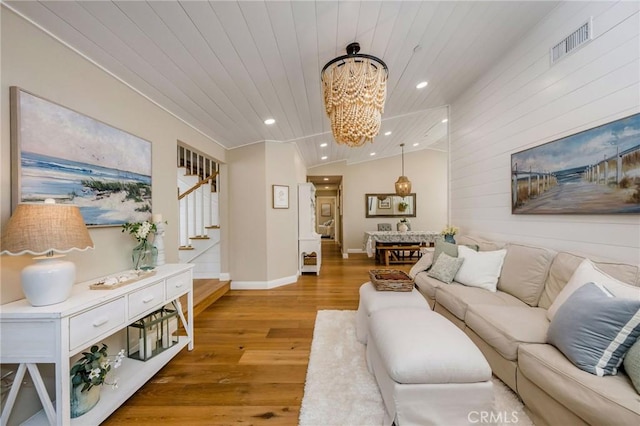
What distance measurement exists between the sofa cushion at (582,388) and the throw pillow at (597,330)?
2.1 inches

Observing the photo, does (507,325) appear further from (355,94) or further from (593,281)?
(355,94)

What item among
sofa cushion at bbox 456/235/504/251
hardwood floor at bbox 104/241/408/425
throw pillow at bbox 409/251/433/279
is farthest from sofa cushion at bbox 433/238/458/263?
hardwood floor at bbox 104/241/408/425

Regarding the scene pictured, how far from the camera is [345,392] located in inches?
68.7

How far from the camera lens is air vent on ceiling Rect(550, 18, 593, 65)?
Answer: 186 centimetres

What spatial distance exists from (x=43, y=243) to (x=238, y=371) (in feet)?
5.25

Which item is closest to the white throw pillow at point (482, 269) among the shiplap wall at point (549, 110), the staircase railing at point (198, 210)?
the shiplap wall at point (549, 110)

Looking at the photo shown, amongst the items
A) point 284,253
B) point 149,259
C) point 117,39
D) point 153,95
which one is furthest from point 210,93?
point 284,253

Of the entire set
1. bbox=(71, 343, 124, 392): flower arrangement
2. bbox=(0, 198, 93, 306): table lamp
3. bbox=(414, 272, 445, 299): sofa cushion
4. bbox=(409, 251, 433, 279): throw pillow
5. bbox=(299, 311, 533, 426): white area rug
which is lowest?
bbox=(299, 311, 533, 426): white area rug

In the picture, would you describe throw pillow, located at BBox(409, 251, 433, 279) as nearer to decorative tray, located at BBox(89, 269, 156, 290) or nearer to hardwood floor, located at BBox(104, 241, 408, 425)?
hardwood floor, located at BBox(104, 241, 408, 425)

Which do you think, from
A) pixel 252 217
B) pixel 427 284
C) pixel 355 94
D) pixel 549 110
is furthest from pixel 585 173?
pixel 252 217

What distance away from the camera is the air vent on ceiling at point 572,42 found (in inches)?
73.3

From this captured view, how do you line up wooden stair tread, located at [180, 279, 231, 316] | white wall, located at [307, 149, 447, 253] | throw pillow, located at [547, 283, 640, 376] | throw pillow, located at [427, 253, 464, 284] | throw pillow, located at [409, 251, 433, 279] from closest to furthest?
throw pillow, located at [547, 283, 640, 376] < throw pillow, located at [427, 253, 464, 284] < wooden stair tread, located at [180, 279, 231, 316] < throw pillow, located at [409, 251, 433, 279] < white wall, located at [307, 149, 447, 253]

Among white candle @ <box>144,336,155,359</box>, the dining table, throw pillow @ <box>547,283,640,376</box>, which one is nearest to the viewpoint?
throw pillow @ <box>547,283,640,376</box>

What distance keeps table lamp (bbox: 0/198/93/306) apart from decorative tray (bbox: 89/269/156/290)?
0.24 m
